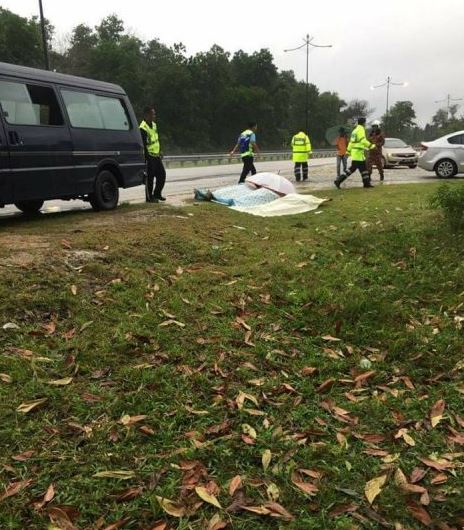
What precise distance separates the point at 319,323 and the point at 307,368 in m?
0.80

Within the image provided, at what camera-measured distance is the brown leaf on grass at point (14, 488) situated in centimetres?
251

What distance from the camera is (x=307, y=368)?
3805 mm

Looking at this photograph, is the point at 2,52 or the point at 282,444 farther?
the point at 2,52

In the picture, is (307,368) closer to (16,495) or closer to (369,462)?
(369,462)

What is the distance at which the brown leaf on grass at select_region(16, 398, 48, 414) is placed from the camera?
121 inches

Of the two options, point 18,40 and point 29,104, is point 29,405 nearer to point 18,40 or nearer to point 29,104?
point 29,104

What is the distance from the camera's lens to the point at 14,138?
283 inches

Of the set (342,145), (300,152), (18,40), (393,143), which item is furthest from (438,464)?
(18,40)

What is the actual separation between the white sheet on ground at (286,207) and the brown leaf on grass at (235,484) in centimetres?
674

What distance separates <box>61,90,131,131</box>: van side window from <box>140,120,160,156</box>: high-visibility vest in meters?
0.38

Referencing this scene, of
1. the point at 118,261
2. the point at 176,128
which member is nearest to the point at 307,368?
the point at 118,261

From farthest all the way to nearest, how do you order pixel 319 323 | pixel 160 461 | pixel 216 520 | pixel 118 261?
pixel 118 261, pixel 319 323, pixel 160 461, pixel 216 520

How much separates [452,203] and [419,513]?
4.93 m

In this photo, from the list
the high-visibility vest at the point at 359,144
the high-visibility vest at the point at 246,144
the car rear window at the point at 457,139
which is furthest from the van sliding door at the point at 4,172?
the car rear window at the point at 457,139
